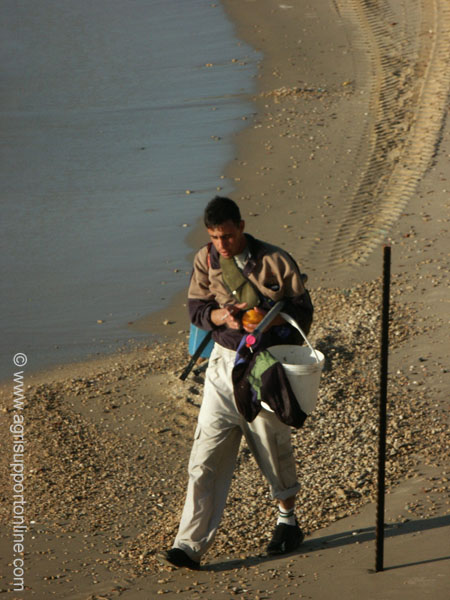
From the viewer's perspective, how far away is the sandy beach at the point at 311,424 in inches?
197

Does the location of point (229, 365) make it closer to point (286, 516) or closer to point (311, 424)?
point (286, 516)

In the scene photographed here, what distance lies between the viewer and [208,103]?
15.2m

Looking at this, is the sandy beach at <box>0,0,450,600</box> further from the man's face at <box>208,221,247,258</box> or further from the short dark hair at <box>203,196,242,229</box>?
the short dark hair at <box>203,196,242,229</box>

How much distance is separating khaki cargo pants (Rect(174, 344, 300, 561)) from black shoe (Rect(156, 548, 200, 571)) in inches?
1.1

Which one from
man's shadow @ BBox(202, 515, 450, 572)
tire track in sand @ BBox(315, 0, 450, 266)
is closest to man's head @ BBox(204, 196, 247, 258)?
man's shadow @ BBox(202, 515, 450, 572)

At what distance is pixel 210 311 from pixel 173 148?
8.75 m

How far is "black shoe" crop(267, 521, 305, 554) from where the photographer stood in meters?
5.07

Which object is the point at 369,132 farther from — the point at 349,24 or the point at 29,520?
the point at 29,520

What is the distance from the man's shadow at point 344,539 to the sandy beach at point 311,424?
1 cm

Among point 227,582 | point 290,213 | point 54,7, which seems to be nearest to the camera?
point 227,582

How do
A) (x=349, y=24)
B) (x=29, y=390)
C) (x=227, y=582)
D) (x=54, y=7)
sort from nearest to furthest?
(x=227, y=582)
(x=29, y=390)
(x=349, y=24)
(x=54, y=7)

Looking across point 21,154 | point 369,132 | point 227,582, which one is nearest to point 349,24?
point 369,132

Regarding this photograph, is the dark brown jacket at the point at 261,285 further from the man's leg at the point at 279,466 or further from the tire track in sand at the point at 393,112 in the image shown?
the tire track in sand at the point at 393,112

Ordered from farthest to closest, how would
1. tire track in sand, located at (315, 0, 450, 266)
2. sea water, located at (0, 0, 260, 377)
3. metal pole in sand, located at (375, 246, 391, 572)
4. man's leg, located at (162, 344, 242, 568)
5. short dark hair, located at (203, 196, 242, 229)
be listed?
tire track in sand, located at (315, 0, 450, 266) → sea water, located at (0, 0, 260, 377) → man's leg, located at (162, 344, 242, 568) → short dark hair, located at (203, 196, 242, 229) → metal pole in sand, located at (375, 246, 391, 572)
